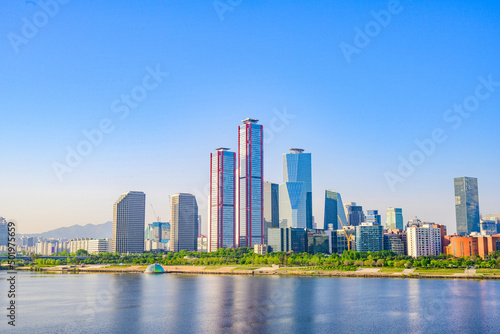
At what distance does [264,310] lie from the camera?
6444cm

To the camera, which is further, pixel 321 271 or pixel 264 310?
pixel 321 271

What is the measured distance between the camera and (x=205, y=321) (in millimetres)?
56812

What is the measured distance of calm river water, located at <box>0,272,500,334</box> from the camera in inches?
2100

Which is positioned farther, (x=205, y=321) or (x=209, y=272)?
(x=209, y=272)

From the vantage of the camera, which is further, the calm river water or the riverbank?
the riverbank

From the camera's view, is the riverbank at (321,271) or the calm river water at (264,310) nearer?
the calm river water at (264,310)

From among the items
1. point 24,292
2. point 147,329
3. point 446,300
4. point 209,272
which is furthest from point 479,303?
point 209,272

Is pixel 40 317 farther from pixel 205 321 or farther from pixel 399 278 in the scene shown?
pixel 399 278

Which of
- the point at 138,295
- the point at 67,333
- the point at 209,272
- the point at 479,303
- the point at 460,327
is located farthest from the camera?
the point at 209,272

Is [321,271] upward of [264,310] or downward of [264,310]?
downward

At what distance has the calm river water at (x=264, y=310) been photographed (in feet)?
175

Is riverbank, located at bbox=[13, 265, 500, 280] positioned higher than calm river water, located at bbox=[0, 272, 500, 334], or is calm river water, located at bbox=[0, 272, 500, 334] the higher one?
calm river water, located at bbox=[0, 272, 500, 334]

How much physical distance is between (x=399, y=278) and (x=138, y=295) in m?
65.0

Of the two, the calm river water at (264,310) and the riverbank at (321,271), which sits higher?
the calm river water at (264,310)
